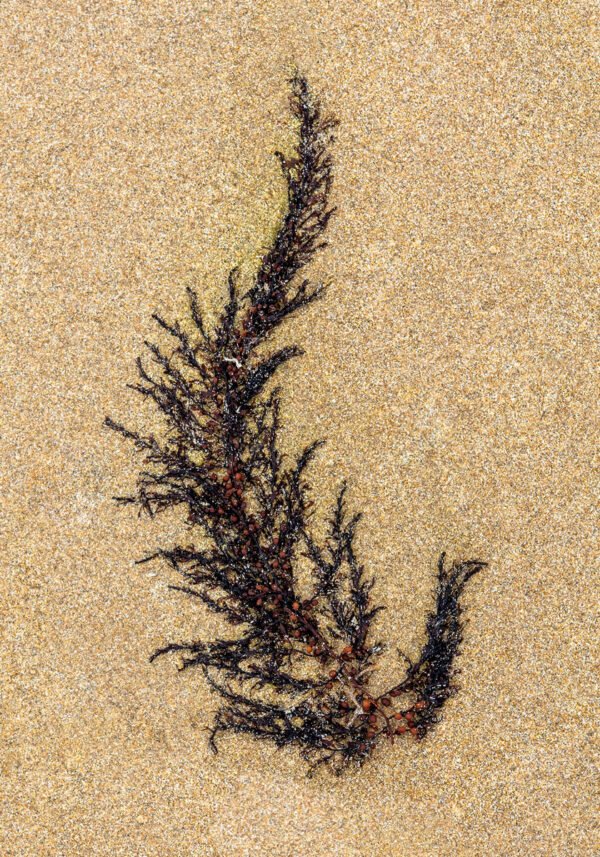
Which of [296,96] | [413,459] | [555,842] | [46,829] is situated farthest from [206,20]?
[555,842]

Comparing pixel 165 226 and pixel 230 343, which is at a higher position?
pixel 165 226

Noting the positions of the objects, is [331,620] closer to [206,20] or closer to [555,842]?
[555,842]

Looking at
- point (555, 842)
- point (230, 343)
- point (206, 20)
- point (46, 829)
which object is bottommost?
point (555, 842)

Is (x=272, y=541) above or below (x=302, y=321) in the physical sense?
below
